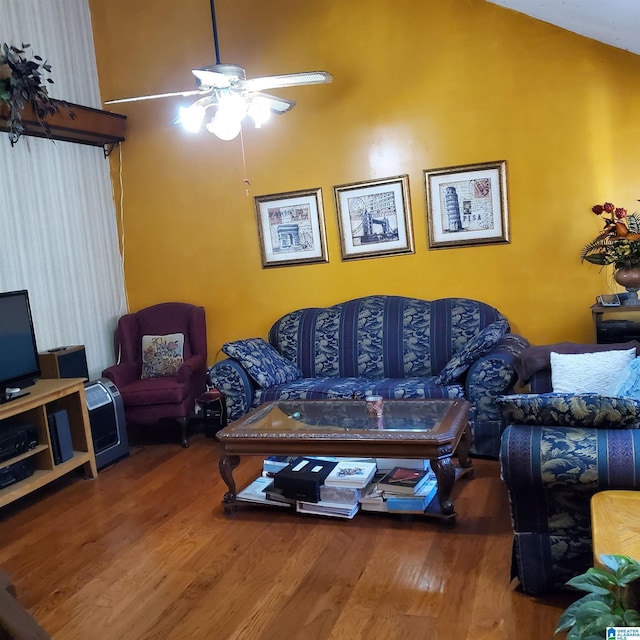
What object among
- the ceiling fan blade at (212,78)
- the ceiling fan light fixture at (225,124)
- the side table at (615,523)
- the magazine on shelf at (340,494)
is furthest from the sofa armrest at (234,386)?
the side table at (615,523)

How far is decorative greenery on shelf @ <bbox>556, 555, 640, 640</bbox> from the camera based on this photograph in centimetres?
110

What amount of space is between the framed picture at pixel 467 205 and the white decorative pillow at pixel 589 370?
1.31 m

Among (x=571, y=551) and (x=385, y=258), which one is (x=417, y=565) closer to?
(x=571, y=551)

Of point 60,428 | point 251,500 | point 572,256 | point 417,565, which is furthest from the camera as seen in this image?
point 572,256

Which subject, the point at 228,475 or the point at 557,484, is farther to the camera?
the point at 228,475

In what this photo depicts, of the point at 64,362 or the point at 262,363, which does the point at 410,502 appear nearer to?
the point at 262,363

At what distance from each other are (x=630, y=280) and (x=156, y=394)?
3.17 meters

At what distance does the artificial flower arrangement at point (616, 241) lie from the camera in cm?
354

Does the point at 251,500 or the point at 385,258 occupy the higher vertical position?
the point at 385,258

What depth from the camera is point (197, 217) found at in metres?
4.95

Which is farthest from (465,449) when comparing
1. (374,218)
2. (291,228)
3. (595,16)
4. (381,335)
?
(595,16)

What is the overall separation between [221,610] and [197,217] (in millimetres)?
3373

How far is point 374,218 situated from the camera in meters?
4.45

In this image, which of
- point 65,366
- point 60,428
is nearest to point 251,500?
point 60,428
